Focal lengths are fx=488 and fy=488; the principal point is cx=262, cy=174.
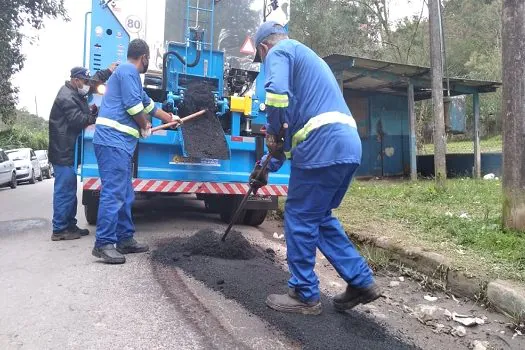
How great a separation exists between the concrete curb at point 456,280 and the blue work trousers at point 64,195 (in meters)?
3.43

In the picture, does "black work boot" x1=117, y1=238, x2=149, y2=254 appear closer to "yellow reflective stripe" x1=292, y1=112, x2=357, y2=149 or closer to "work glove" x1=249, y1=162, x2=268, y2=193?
"work glove" x1=249, y1=162, x2=268, y2=193

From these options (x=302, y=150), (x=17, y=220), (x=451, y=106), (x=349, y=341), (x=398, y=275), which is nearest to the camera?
(x=349, y=341)

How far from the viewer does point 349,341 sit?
115 inches

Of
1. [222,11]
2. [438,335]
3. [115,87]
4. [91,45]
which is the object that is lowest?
[438,335]

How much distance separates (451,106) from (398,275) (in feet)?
34.9

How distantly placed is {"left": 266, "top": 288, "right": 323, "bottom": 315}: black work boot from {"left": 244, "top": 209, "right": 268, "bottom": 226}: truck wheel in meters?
3.37

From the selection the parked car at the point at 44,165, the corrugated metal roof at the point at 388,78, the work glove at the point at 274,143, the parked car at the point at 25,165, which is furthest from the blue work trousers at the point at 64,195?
the parked car at the point at 44,165

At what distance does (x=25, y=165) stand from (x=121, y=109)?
1625cm

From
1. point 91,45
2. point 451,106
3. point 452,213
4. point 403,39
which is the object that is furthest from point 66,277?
point 403,39

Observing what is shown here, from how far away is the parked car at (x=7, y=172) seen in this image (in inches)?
623

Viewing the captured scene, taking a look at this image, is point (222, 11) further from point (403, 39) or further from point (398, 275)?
point (403, 39)

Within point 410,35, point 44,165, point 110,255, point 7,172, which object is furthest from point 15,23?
point 410,35

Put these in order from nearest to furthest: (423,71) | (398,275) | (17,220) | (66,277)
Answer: (66,277)
(398,275)
(17,220)
(423,71)

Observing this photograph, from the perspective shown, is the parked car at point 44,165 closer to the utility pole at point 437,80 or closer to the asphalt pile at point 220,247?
the utility pole at point 437,80
